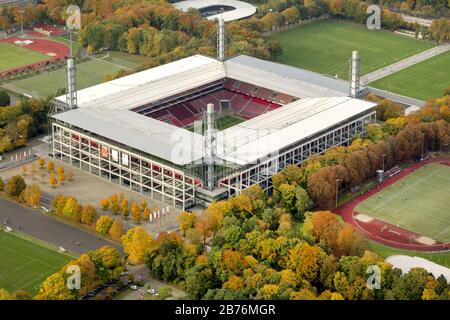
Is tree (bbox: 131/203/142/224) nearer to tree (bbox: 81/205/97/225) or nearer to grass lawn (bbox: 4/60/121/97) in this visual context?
tree (bbox: 81/205/97/225)

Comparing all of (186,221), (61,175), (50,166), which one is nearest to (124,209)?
(186,221)

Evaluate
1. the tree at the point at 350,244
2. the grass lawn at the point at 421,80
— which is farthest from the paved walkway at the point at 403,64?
the tree at the point at 350,244

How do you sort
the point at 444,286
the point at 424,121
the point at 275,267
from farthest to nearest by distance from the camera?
the point at 424,121 → the point at 275,267 → the point at 444,286

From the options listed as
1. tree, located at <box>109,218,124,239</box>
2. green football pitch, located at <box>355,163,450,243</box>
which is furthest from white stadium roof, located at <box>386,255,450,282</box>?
tree, located at <box>109,218,124,239</box>

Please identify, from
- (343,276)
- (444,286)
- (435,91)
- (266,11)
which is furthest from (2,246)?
(266,11)

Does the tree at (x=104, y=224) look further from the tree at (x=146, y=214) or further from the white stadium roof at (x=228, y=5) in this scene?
the white stadium roof at (x=228, y=5)

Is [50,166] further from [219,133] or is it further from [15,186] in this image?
[219,133]

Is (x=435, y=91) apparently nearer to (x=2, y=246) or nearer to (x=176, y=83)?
(x=176, y=83)
